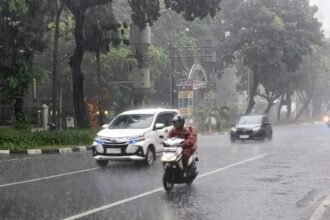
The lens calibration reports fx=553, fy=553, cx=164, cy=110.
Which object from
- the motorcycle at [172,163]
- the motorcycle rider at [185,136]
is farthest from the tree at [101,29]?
the motorcycle at [172,163]

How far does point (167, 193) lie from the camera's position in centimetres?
1104

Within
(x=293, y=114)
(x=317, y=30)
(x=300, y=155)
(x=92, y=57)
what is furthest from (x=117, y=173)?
(x=293, y=114)

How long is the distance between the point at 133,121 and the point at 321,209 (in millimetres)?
9091

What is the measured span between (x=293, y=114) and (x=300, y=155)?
10378 cm

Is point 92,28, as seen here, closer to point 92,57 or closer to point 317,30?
point 92,57

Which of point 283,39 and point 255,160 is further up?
point 283,39

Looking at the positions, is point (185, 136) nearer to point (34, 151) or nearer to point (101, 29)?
point (34, 151)

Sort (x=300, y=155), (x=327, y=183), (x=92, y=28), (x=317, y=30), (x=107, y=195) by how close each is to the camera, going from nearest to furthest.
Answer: (x=107, y=195)
(x=327, y=183)
(x=300, y=155)
(x=92, y=28)
(x=317, y=30)

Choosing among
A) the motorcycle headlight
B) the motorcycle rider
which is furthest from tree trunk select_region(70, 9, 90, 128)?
the motorcycle headlight

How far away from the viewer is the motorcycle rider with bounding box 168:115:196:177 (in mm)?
11505

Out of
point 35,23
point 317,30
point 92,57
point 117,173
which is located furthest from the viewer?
point 317,30

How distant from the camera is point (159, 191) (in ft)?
37.2

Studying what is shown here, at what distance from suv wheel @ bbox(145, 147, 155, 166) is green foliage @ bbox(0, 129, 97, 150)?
27.4 ft

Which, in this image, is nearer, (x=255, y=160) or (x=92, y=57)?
(x=255, y=160)
